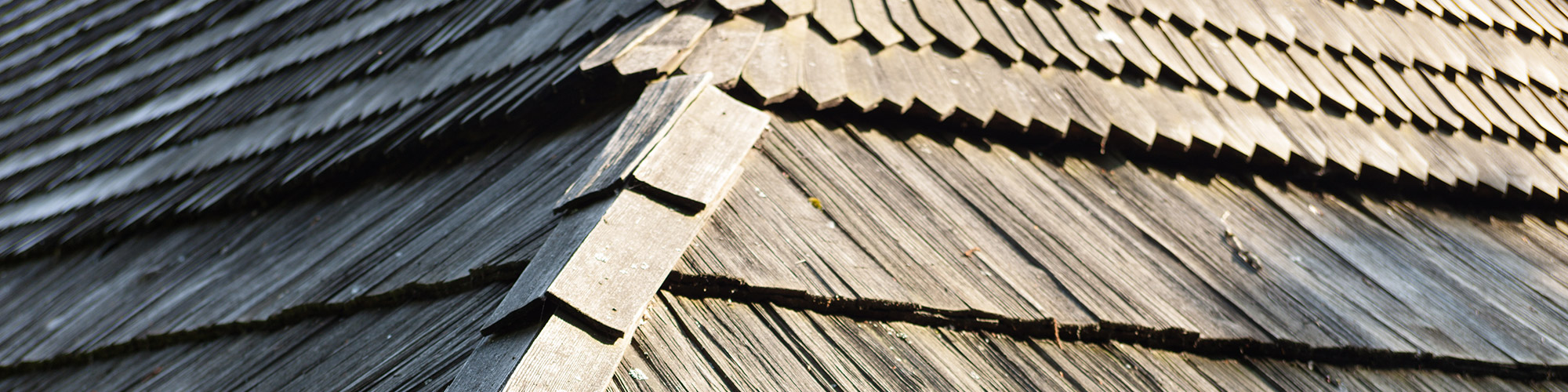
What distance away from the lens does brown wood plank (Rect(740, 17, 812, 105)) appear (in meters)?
1.94

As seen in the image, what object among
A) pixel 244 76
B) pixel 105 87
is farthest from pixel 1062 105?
pixel 105 87

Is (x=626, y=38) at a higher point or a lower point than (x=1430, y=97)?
higher

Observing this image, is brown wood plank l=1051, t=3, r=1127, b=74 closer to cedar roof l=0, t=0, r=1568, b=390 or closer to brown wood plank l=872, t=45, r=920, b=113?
cedar roof l=0, t=0, r=1568, b=390

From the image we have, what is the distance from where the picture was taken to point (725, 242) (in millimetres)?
1566

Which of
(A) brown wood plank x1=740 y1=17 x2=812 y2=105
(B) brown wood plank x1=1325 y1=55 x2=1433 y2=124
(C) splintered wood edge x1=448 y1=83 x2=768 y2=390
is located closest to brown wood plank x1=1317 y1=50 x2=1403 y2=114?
(B) brown wood plank x1=1325 y1=55 x2=1433 y2=124

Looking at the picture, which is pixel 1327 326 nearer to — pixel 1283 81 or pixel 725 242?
pixel 1283 81

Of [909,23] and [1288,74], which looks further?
[1288,74]

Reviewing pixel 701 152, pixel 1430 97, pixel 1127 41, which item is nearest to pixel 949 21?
pixel 1127 41

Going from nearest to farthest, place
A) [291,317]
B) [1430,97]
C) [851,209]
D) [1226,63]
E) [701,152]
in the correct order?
[701,152]
[851,209]
[291,317]
[1226,63]
[1430,97]

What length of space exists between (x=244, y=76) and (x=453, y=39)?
4.05ft

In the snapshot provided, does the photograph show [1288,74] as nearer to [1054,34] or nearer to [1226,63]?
[1226,63]

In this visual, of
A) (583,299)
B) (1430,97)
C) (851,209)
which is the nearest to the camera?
(583,299)

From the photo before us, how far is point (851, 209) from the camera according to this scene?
180 cm

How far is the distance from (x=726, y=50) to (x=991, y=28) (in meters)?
0.68
